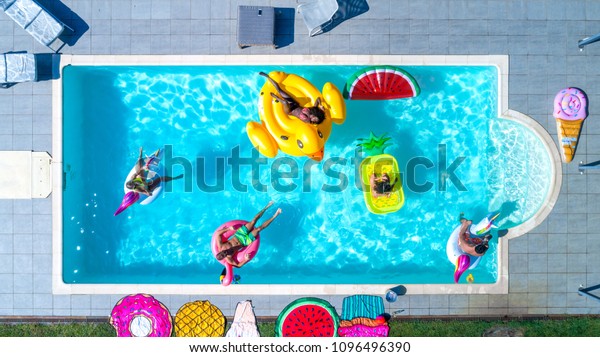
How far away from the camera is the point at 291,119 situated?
1079 cm

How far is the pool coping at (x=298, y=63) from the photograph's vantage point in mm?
11539

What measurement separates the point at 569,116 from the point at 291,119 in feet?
23.3

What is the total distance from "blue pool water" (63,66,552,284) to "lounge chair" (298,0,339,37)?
1.89 meters

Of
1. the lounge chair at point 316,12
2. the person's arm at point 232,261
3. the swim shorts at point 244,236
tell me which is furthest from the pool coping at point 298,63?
the swim shorts at point 244,236

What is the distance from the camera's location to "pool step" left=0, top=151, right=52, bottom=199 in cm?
1170

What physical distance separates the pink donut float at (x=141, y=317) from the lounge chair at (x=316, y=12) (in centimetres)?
805

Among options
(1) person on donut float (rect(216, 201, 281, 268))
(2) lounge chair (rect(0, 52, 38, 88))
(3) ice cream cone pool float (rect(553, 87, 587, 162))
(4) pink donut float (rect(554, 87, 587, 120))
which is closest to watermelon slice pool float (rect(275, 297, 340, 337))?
(1) person on donut float (rect(216, 201, 281, 268))

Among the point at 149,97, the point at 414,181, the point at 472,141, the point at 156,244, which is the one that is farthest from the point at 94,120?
the point at 472,141

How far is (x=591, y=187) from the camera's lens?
11.8 m

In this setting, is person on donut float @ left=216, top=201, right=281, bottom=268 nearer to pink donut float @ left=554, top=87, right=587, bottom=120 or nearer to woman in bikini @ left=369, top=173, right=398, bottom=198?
woman in bikini @ left=369, top=173, right=398, bottom=198

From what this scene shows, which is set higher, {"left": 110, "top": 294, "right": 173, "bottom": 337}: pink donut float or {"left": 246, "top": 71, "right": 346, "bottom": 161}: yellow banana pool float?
{"left": 246, "top": 71, "right": 346, "bottom": 161}: yellow banana pool float

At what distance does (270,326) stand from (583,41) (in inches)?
425

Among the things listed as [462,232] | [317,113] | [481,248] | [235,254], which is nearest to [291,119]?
[317,113]

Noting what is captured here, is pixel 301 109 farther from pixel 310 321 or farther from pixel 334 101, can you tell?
pixel 310 321
